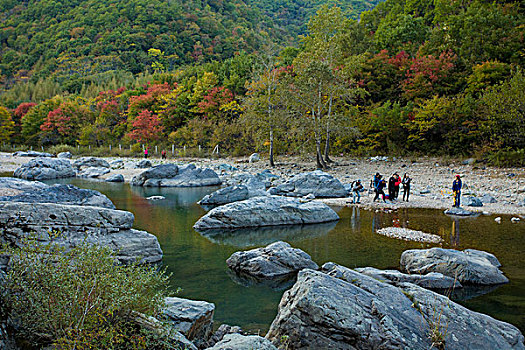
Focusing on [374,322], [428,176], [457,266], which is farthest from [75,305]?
[428,176]

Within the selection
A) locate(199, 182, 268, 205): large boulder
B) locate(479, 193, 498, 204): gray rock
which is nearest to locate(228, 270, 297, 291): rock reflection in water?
locate(199, 182, 268, 205): large boulder

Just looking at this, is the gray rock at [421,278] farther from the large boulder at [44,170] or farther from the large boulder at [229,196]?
the large boulder at [44,170]

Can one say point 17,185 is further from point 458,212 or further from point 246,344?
point 458,212

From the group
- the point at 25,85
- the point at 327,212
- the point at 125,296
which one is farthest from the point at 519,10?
the point at 25,85

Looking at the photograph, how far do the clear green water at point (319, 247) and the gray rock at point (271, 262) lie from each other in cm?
50

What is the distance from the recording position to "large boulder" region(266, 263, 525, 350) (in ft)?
15.3

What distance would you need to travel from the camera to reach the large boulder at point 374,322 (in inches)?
183

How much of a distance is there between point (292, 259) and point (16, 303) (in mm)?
6361

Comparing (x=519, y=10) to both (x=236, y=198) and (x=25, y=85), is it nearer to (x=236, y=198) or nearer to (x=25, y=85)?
(x=236, y=198)

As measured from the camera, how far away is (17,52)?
96.2m

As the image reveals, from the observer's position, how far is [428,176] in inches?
870

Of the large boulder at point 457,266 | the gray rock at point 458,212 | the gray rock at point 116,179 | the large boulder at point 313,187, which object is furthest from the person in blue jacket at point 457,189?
the gray rock at point 116,179

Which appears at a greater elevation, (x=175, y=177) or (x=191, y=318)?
(x=175, y=177)

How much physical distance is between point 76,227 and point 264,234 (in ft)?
20.3
